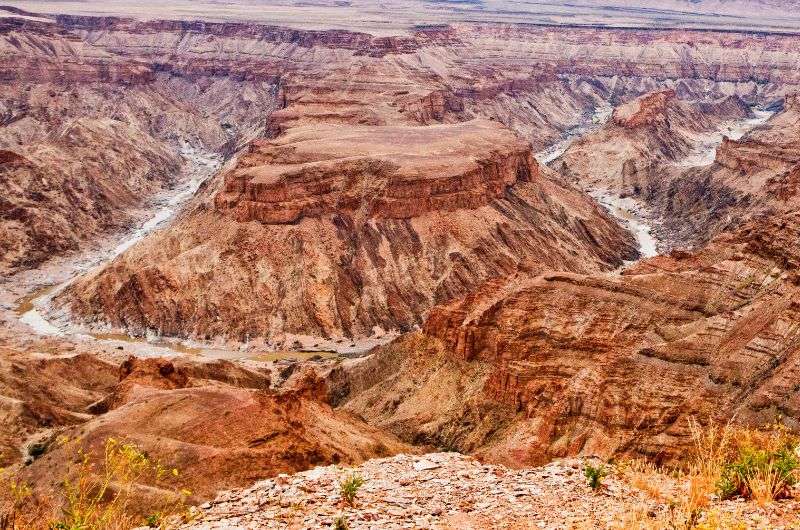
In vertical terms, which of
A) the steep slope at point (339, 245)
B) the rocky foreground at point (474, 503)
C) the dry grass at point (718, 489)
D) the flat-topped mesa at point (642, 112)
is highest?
the dry grass at point (718, 489)

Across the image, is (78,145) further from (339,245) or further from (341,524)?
(341,524)

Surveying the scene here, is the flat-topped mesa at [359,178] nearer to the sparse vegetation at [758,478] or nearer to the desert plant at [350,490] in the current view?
the desert plant at [350,490]

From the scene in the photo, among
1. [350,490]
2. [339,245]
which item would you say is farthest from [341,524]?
[339,245]

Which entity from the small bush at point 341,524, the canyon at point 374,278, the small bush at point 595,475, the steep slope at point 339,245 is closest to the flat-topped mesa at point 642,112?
the canyon at point 374,278

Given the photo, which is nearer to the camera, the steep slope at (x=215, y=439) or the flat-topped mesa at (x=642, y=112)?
the steep slope at (x=215, y=439)

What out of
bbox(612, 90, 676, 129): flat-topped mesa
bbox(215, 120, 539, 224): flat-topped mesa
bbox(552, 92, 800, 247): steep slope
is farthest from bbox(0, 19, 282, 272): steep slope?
bbox(612, 90, 676, 129): flat-topped mesa
